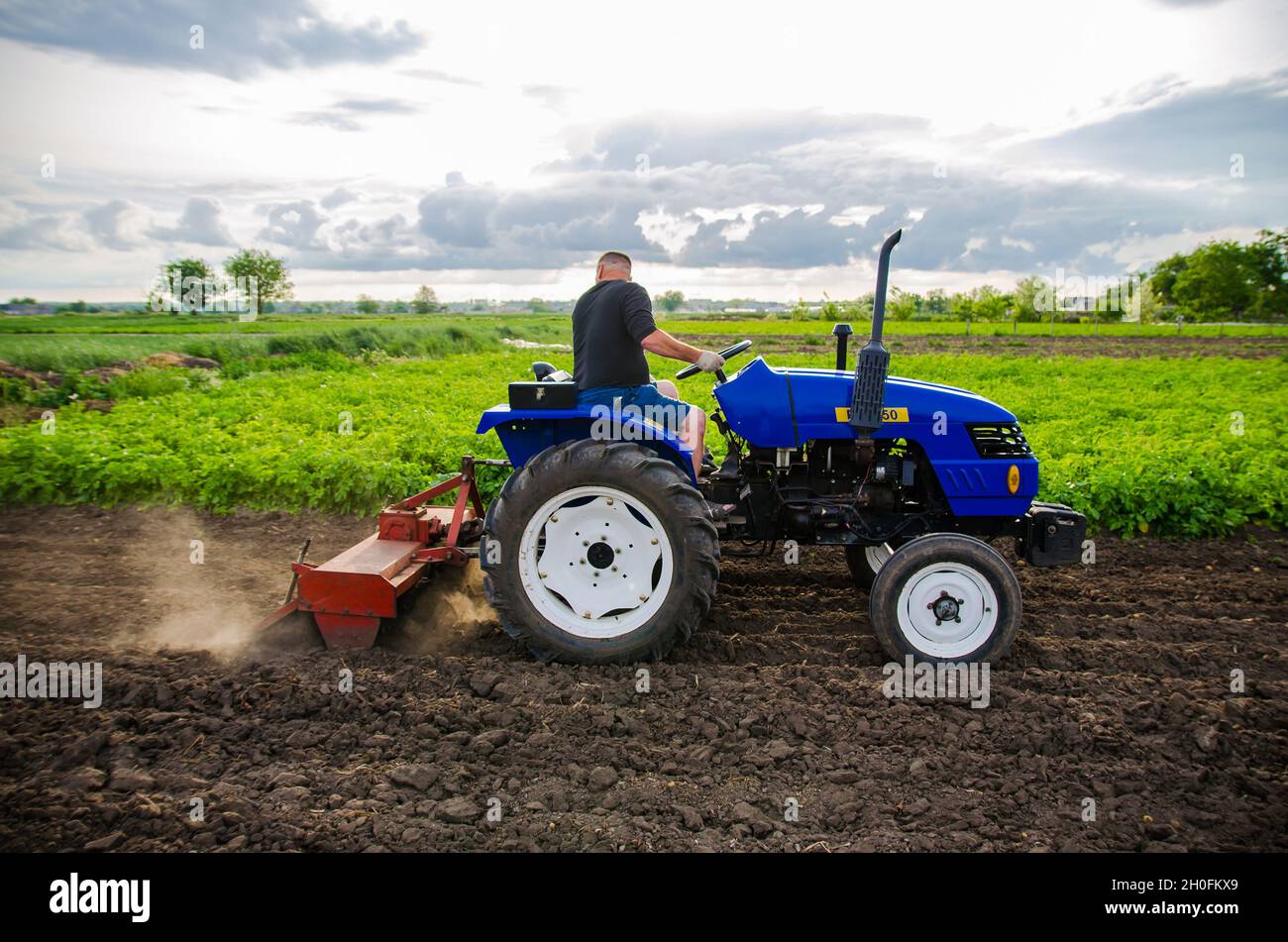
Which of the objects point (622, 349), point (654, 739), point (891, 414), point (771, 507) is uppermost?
point (622, 349)

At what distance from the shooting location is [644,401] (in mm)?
4355

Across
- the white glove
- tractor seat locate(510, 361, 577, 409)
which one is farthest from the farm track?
tractor seat locate(510, 361, 577, 409)

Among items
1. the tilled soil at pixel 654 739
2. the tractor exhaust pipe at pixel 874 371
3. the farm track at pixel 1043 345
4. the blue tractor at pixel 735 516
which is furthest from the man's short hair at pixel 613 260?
the farm track at pixel 1043 345

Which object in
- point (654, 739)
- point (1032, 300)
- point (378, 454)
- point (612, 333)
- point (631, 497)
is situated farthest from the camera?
point (1032, 300)

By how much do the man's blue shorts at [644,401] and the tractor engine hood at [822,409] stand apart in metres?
0.26

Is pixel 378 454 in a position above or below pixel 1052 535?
above

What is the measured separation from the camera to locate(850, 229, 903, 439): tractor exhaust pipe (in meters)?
3.82

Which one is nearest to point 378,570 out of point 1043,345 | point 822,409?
point 822,409

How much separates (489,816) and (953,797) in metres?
1.68

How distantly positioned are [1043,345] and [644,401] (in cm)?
3524

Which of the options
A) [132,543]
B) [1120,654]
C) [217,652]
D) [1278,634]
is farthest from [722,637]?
[132,543]

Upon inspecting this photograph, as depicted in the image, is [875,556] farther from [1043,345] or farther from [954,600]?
[1043,345]
